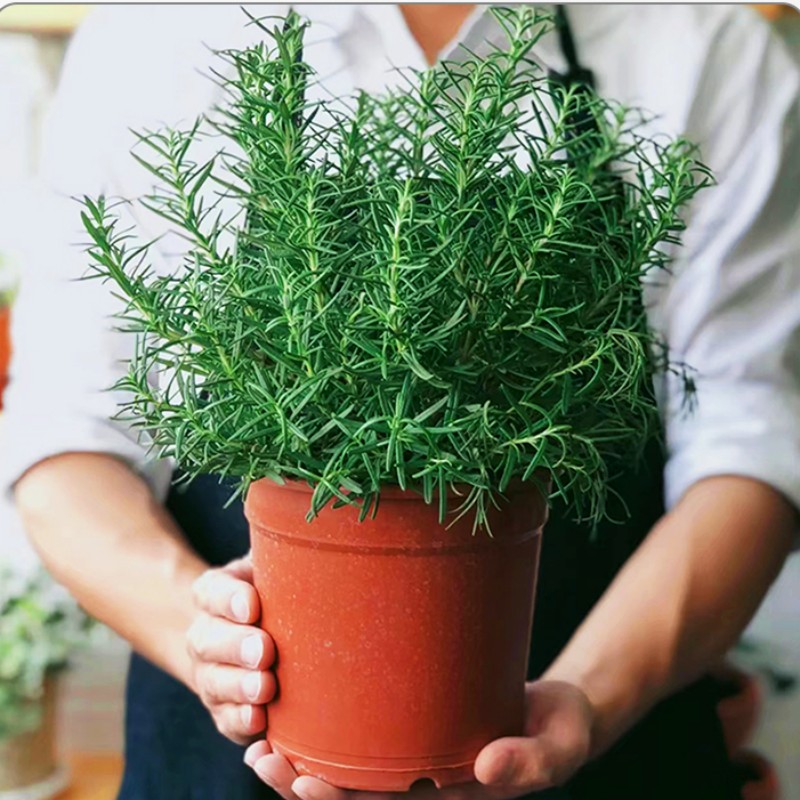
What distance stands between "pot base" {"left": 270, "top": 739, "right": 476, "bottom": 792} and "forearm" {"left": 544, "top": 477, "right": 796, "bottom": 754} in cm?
18

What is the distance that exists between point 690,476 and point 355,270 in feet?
1.50

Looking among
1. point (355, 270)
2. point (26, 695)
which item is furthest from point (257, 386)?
point (26, 695)

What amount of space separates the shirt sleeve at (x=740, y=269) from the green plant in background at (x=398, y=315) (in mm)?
394

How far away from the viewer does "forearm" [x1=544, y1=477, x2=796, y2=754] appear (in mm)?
662

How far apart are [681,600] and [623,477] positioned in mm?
183

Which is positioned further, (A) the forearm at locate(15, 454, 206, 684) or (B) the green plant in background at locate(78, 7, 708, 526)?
(A) the forearm at locate(15, 454, 206, 684)

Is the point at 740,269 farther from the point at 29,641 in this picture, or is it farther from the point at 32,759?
the point at 32,759

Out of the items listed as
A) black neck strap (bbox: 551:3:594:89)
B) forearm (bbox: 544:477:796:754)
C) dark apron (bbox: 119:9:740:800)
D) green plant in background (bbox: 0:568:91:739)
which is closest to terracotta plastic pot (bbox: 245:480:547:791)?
forearm (bbox: 544:477:796:754)

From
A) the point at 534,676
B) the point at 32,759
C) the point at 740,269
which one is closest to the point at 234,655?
the point at 534,676

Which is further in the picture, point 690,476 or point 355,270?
point 690,476

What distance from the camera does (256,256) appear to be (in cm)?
46

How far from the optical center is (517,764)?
1.59ft

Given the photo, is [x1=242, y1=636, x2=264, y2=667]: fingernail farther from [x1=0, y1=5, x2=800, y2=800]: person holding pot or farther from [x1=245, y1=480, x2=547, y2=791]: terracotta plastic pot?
[x1=0, y1=5, x2=800, y2=800]: person holding pot

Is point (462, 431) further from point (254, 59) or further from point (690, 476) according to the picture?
point (690, 476)
